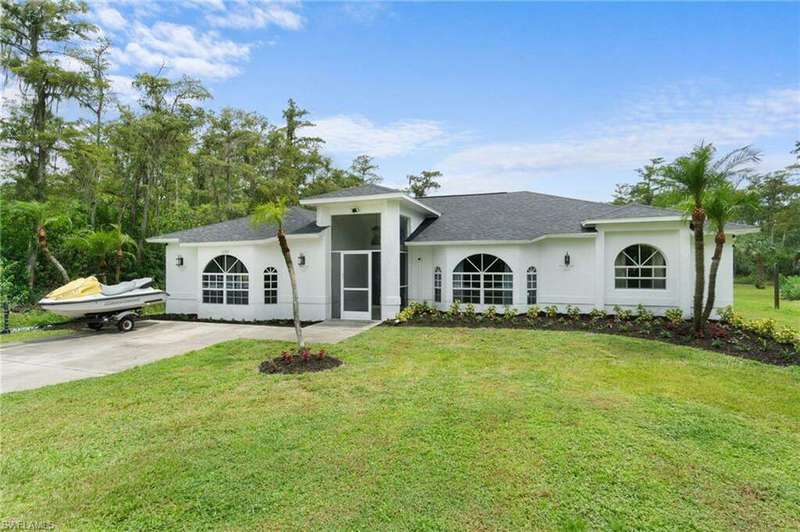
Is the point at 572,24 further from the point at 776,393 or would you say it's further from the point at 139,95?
the point at 139,95

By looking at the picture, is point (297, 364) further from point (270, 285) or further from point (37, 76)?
point (37, 76)

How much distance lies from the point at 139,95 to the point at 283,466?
68.1ft

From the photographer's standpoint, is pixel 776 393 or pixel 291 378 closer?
pixel 776 393

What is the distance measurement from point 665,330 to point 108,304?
15.8 m

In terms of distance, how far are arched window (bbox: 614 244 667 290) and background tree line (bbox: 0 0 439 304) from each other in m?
18.4

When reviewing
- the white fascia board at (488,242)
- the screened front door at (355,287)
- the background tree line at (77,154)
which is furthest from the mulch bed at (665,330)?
the background tree line at (77,154)

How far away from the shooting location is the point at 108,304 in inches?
444

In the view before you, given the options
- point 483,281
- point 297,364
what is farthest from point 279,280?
point 483,281

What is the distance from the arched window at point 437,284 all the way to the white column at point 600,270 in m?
5.27

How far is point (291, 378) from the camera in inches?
261

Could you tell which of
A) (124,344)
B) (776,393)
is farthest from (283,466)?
(124,344)

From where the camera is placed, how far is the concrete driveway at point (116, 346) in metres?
7.20

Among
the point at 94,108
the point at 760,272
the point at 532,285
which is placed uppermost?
the point at 94,108

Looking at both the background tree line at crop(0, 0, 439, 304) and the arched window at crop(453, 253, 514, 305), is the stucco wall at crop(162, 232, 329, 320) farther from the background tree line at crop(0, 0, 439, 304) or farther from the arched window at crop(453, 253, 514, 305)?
the arched window at crop(453, 253, 514, 305)
